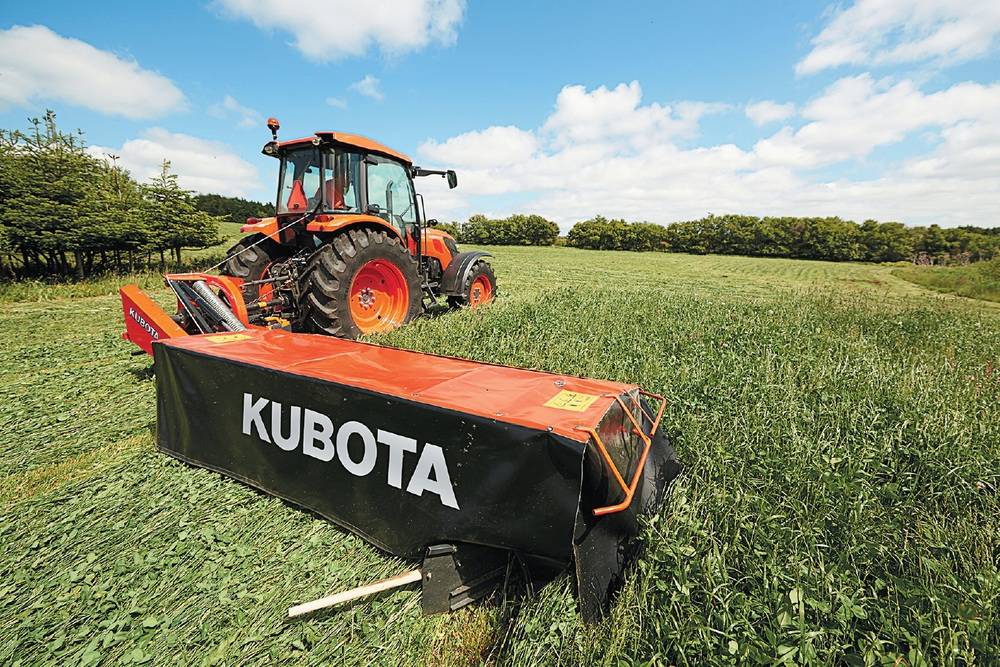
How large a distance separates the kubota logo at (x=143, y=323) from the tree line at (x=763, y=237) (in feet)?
146

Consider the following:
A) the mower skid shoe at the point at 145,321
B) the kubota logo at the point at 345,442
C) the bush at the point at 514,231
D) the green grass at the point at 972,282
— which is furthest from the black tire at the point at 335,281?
the bush at the point at 514,231

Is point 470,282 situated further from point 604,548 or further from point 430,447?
point 604,548

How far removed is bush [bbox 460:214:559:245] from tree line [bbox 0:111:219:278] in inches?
1529

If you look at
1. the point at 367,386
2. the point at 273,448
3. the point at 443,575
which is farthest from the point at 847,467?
the point at 273,448

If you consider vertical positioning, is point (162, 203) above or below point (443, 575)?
above

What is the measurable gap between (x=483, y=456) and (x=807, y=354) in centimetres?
374

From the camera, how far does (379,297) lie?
210 inches

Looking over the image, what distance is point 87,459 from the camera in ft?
9.34

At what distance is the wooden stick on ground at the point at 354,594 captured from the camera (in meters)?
1.68

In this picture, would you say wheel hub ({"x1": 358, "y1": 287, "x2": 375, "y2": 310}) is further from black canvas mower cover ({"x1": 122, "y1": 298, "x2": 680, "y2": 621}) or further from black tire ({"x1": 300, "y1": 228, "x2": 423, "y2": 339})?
black canvas mower cover ({"x1": 122, "y1": 298, "x2": 680, "y2": 621})

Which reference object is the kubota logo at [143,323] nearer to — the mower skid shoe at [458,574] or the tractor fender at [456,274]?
the mower skid shoe at [458,574]

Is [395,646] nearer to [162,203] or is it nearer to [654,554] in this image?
[654,554]

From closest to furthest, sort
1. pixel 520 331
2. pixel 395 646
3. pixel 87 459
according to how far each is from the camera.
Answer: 1. pixel 395 646
2. pixel 87 459
3. pixel 520 331

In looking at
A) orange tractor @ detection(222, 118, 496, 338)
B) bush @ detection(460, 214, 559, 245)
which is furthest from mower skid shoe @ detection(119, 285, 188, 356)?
bush @ detection(460, 214, 559, 245)
